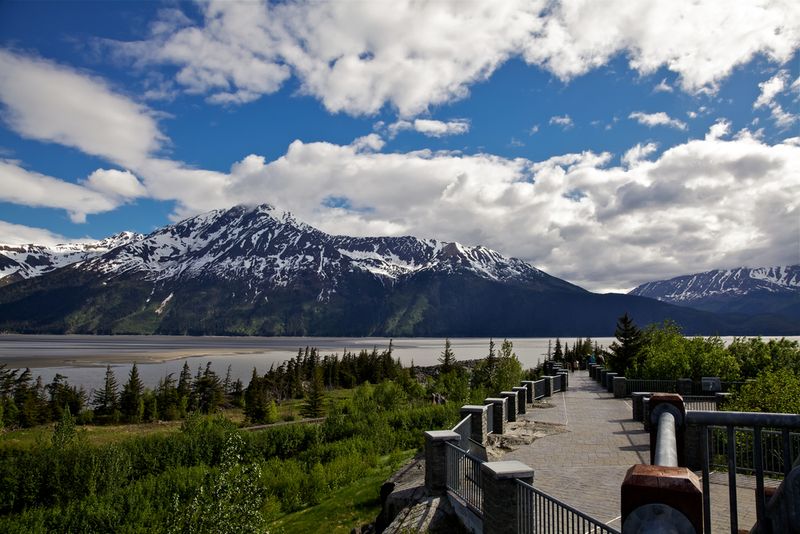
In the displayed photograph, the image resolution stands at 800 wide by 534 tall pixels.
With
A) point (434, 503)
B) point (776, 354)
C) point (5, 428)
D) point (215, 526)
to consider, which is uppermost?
point (776, 354)

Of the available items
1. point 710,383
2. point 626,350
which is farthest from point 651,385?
point 626,350

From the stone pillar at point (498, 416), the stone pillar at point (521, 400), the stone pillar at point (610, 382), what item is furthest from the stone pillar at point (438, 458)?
the stone pillar at point (610, 382)

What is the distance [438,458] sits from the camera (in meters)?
13.4

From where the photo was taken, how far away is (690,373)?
3081 cm

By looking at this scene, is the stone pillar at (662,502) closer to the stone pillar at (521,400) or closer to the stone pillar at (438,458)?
the stone pillar at (438,458)

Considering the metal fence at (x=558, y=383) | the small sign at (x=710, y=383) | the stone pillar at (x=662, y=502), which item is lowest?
the metal fence at (x=558, y=383)

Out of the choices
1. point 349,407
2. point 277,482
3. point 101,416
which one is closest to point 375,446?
point 277,482

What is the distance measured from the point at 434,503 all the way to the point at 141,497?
23530 mm

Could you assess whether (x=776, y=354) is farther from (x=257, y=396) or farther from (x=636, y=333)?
(x=257, y=396)

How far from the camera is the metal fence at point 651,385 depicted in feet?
97.9

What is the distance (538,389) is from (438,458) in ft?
64.4

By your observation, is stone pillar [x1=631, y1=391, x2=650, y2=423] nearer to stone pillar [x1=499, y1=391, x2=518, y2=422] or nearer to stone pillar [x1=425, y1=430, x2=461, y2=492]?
stone pillar [x1=499, y1=391, x2=518, y2=422]

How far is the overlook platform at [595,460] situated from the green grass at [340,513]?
794 centimetres

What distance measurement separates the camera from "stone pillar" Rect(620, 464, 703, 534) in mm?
2604
